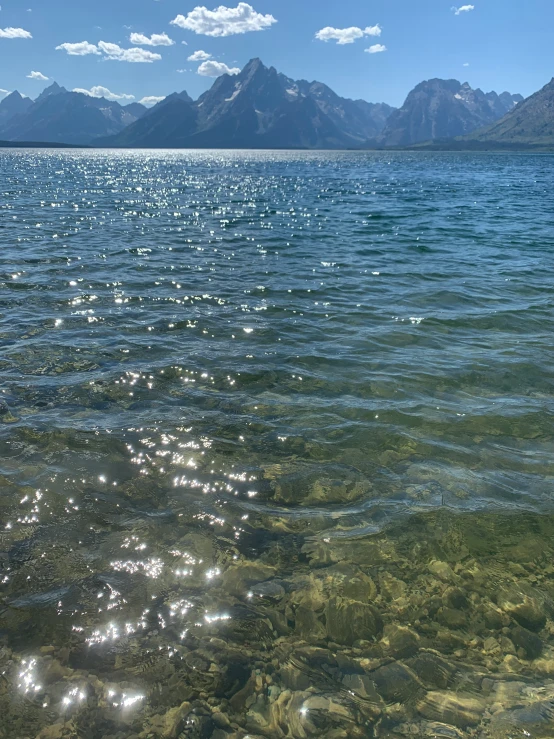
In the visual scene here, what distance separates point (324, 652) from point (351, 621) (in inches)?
Result: 21.2

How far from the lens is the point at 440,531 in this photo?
664cm

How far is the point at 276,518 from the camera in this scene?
22.6 ft

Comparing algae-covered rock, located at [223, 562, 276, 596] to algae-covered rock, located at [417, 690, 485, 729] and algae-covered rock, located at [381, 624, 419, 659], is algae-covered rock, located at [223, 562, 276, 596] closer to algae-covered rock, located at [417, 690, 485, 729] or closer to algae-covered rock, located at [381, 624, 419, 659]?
algae-covered rock, located at [381, 624, 419, 659]

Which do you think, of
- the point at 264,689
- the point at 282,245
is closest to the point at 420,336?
the point at 264,689

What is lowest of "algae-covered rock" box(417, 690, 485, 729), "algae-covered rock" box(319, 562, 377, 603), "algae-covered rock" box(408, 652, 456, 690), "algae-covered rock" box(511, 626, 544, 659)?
"algae-covered rock" box(417, 690, 485, 729)

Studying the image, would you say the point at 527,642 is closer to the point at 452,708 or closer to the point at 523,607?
the point at 523,607

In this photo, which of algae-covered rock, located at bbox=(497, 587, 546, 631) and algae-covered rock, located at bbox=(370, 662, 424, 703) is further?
algae-covered rock, located at bbox=(497, 587, 546, 631)

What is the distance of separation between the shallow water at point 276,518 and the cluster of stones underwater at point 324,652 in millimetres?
22

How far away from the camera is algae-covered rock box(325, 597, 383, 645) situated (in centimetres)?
520

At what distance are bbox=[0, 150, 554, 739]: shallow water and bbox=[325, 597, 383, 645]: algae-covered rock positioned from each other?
0.03 meters

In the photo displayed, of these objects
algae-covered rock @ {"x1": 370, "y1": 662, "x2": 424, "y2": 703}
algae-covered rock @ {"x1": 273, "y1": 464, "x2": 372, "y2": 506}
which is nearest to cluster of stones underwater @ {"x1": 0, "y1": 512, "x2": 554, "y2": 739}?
algae-covered rock @ {"x1": 370, "y1": 662, "x2": 424, "y2": 703}

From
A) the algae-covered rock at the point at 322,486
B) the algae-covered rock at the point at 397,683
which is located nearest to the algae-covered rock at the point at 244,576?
the algae-covered rock at the point at 322,486

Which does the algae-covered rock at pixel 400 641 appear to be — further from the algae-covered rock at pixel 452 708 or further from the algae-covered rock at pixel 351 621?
the algae-covered rock at pixel 452 708

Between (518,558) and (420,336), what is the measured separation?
846cm
